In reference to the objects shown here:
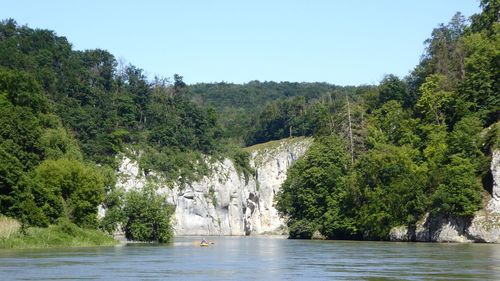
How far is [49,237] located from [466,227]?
4303 cm

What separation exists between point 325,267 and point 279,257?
1181 cm

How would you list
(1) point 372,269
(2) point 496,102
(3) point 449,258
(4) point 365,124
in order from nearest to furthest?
(1) point 372,269, (3) point 449,258, (2) point 496,102, (4) point 365,124

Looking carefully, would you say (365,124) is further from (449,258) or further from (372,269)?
(372,269)

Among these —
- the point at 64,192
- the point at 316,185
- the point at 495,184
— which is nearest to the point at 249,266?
the point at 64,192

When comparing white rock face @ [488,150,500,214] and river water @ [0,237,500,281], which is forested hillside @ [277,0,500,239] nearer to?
Answer: white rock face @ [488,150,500,214]

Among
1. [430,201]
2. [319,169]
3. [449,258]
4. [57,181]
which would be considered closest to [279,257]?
[449,258]

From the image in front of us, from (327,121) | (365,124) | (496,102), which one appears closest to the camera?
(496,102)

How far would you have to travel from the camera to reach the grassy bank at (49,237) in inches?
2719

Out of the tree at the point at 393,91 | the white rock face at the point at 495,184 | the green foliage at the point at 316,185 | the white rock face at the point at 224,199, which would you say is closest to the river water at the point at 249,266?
the white rock face at the point at 495,184

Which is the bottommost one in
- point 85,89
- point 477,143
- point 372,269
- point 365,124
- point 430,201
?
point 372,269

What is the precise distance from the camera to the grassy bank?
227 feet

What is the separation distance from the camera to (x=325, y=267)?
2039 inches

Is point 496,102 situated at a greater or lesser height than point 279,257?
greater

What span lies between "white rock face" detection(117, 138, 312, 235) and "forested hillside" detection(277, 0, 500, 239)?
42.5 metres
